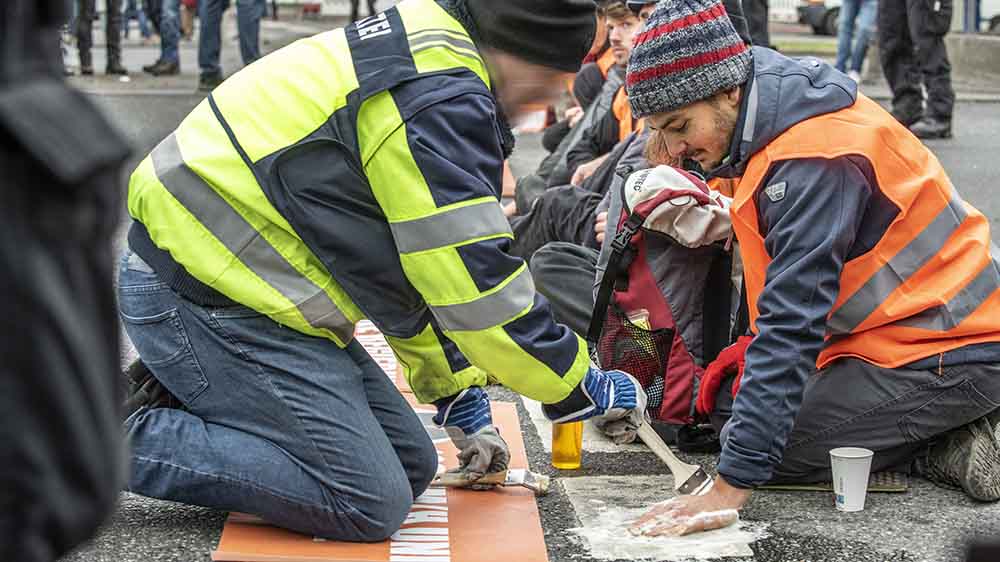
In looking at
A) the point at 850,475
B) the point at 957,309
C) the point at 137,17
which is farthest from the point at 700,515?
the point at 137,17

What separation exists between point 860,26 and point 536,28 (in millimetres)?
9068

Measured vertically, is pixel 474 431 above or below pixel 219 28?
above

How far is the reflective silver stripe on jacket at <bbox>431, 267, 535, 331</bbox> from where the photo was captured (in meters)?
2.49

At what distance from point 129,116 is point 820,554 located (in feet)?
22.9

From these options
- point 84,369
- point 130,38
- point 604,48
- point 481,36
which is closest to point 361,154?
point 481,36

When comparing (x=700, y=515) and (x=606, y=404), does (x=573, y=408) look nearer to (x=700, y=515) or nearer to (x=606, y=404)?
(x=606, y=404)

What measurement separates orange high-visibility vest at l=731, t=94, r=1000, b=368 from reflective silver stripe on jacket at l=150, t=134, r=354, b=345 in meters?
0.90

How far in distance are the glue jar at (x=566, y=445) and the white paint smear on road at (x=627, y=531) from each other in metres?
0.07

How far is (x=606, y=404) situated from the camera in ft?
9.00

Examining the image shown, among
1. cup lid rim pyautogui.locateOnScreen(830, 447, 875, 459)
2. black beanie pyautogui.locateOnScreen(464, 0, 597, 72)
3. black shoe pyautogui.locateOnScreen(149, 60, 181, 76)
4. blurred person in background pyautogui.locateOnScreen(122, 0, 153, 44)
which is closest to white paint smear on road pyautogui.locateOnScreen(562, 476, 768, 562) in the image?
cup lid rim pyautogui.locateOnScreen(830, 447, 875, 459)

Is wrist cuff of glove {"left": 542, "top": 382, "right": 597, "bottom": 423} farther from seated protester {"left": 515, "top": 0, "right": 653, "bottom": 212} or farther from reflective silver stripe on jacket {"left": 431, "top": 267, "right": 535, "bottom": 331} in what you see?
seated protester {"left": 515, "top": 0, "right": 653, "bottom": 212}

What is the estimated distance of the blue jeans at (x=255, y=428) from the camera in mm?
2695

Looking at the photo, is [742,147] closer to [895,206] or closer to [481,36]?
[895,206]

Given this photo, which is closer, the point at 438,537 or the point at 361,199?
the point at 361,199
